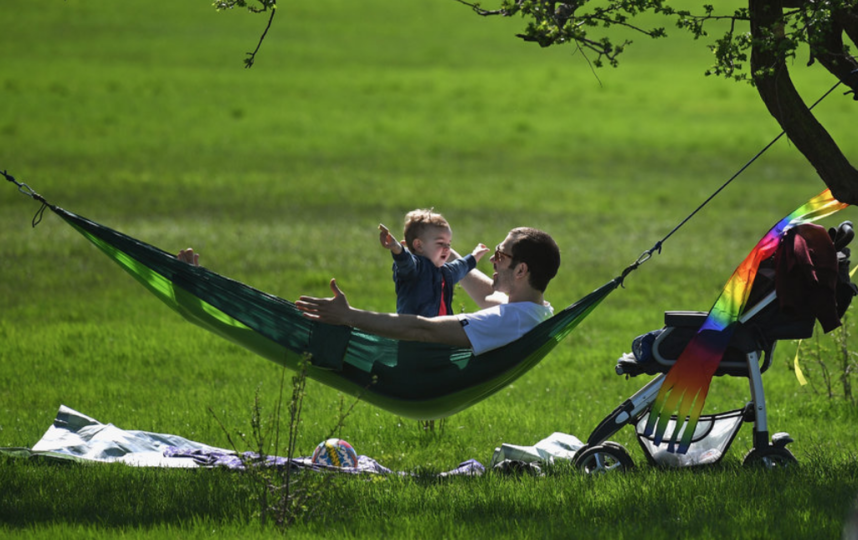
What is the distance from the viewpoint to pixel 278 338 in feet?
20.8

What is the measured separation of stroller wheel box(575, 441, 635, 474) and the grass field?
173mm

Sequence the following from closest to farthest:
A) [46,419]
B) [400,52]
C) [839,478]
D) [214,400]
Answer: [839,478] → [46,419] → [214,400] → [400,52]

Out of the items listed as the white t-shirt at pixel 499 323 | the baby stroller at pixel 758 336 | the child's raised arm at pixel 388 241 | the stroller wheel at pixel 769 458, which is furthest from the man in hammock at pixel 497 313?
the stroller wheel at pixel 769 458

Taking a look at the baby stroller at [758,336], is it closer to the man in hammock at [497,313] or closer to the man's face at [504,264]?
the man in hammock at [497,313]

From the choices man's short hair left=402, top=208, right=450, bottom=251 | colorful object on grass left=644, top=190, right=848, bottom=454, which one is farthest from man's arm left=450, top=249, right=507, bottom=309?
colorful object on grass left=644, top=190, right=848, bottom=454

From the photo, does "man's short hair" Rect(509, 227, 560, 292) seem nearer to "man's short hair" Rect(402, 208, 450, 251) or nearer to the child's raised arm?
"man's short hair" Rect(402, 208, 450, 251)

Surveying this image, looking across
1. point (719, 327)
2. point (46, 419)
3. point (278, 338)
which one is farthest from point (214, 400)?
point (719, 327)

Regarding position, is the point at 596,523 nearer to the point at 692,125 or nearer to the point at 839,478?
the point at 839,478

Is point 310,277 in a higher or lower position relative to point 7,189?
lower

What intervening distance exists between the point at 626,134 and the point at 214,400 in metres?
24.1

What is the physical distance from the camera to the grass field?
579 centimetres

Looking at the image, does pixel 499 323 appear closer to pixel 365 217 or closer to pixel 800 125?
pixel 800 125

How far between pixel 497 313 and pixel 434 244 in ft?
2.18

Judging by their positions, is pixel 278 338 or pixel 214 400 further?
pixel 214 400
